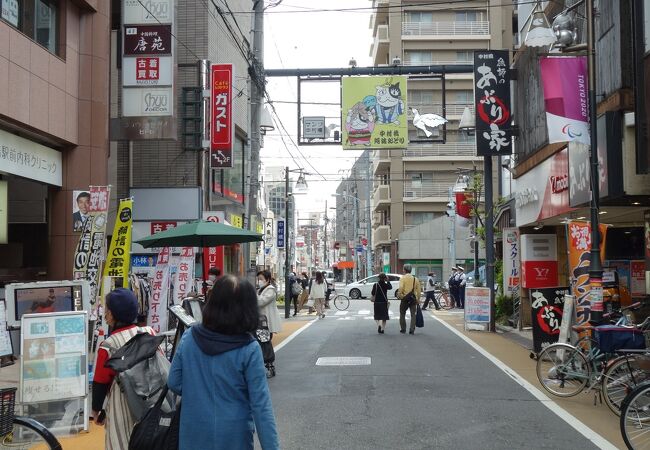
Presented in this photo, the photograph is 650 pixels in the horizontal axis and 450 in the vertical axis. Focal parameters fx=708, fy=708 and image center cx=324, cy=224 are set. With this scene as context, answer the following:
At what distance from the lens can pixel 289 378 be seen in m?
11.1

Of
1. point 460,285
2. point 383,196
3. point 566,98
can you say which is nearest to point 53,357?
point 566,98

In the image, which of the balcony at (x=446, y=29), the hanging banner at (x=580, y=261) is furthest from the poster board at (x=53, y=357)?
the balcony at (x=446, y=29)

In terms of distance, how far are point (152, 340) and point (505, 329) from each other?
17119 mm

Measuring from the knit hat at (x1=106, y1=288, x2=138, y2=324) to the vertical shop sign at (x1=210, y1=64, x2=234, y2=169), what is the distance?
16.7 meters

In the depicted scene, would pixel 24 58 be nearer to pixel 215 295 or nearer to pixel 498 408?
pixel 498 408

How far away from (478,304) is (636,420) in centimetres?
1321

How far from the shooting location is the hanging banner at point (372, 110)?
829 inches

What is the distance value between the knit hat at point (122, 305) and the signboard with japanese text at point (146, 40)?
43.2 feet

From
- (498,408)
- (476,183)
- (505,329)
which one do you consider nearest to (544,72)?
(498,408)

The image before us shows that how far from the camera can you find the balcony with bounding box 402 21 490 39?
52188 millimetres

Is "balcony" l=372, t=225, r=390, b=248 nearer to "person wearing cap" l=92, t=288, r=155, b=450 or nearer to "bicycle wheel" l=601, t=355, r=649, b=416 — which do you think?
"bicycle wheel" l=601, t=355, r=649, b=416

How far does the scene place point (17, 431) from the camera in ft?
17.5

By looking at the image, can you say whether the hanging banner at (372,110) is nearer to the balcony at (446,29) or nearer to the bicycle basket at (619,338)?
the bicycle basket at (619,338)

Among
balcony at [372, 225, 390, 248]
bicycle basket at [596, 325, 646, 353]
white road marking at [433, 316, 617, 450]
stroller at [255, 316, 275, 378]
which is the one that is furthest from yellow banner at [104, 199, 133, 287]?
balcony at [372, 225, 390, 248]
